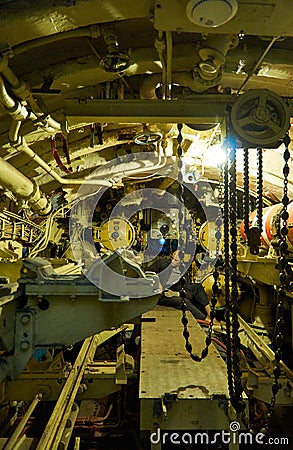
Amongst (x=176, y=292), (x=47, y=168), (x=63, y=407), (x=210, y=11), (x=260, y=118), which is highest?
(x=47, y=168)

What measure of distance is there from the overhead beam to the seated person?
284cm

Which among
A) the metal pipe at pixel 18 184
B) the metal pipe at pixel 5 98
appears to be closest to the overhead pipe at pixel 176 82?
the metal pipe at pixel 5 98

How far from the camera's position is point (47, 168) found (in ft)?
17.3

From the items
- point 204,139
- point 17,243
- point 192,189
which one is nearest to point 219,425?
point 204,139

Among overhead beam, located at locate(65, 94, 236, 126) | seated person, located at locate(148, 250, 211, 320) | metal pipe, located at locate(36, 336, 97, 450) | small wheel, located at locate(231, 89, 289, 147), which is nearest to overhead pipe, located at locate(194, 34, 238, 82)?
overhead beam, located at locate(65, 94, 236, 126)

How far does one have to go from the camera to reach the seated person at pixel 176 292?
5.89 m

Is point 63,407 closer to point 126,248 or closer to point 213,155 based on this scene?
point 126,248

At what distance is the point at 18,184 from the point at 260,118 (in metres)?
3.39

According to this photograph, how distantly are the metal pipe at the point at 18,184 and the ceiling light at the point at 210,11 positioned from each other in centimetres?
267

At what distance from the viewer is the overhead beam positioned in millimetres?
2170

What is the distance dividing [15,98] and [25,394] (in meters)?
2.73

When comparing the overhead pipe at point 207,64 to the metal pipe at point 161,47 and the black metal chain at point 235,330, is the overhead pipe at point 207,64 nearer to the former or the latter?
the metal pipe at point 161,47

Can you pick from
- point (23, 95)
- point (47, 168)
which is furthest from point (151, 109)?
point (47, 168)

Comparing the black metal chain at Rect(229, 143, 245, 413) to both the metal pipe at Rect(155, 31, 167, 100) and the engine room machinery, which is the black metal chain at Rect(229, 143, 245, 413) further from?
the metal pipe at Rect(155, 31, 167, 100)
